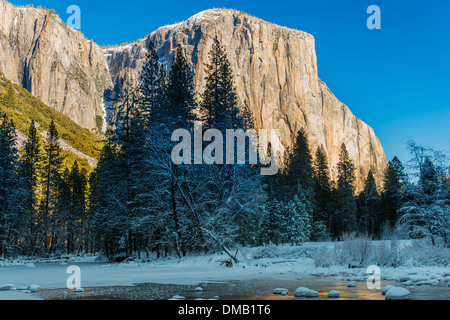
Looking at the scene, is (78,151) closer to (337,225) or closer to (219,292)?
(337,225)

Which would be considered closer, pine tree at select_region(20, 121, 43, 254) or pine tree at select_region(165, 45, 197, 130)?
pine tree at select_region(165, 45, 197, 130)

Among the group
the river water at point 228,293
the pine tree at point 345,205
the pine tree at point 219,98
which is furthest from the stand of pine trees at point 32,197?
the pine tree at point 345,205

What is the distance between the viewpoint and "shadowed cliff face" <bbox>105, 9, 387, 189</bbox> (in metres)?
132

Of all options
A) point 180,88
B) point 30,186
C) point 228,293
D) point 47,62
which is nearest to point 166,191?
point 180,88

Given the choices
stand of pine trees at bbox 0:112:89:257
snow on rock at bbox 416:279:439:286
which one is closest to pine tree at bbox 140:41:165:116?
stand of pine trees at bbox 0:112:89:257

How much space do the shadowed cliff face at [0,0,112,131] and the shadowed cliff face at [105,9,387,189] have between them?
22.9 metres

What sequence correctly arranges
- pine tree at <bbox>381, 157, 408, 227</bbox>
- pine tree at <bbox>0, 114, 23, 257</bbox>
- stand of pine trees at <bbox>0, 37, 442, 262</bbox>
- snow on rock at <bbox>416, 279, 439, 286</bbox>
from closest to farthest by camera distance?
1. snow on rock at <bbox>416, 279, 439, 286</bbox>
2. stand of pine trees at <bbox>0, 37, 442, 262</bbox>
3. pine tree at <bbox>0, 114, 23, 257</bbox>
4. pine tree at <bbox>381, 157, 408, 227</bbox>

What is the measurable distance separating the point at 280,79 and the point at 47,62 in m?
90.6

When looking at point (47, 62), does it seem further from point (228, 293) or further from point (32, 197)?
point (228, 293)

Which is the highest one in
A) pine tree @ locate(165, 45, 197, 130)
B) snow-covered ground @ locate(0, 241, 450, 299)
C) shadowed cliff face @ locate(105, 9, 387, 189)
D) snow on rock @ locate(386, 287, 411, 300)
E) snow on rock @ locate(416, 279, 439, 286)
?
shadowed cliff face @ locate(105, 9, 387, 189)

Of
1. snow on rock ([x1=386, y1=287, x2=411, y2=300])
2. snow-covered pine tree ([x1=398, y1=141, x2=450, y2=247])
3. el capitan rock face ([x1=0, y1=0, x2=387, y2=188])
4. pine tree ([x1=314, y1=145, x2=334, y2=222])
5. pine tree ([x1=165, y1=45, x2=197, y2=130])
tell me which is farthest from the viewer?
el capitan rock face ([x1=0, y1=0, x2=387, y2=188])

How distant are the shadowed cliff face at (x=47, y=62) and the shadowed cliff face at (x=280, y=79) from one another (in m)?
22.9

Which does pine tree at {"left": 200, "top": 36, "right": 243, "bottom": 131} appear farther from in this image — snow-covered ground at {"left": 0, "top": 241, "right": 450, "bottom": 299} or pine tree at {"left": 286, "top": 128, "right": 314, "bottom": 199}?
pine tree at {"left": 286, "top": 128, "right": 314, "bottom": 199}

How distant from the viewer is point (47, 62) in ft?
468
